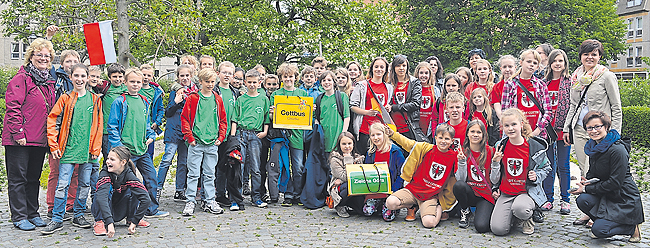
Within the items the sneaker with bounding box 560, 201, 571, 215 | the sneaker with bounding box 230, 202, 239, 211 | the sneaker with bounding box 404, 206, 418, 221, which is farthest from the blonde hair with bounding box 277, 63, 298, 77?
the sneaker with bounding box 560, 201, 571, 215

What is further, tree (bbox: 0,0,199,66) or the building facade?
the building facade

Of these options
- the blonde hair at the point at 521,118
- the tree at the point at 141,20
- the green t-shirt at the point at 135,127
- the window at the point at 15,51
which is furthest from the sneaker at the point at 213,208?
the window at the point at 15,51

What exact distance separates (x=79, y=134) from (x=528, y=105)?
5.60 metres

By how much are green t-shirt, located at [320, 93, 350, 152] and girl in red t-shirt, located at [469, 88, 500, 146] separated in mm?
1786

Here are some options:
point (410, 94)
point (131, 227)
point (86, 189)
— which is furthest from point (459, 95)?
point (86, 189)

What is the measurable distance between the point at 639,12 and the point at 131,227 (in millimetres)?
60671

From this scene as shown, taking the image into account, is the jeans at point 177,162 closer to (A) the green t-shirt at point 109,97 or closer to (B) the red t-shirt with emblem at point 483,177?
(A) the green t-shirt at point 109,97

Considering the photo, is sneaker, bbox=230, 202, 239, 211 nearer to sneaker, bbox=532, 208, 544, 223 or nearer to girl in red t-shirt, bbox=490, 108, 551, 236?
girl in red t-shirt, bbox=490, 108, 551, 236

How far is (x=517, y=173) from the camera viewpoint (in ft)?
20.5

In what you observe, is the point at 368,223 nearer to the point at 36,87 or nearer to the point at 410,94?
the point at 410,94

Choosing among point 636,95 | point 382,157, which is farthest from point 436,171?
point 636,95

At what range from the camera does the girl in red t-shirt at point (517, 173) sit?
238 inches

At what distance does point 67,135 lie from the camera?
6246 millimetres

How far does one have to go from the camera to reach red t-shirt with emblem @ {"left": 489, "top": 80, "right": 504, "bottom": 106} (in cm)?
727
